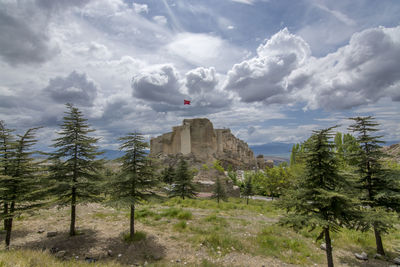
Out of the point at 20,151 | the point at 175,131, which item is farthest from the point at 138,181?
the point at 175,131

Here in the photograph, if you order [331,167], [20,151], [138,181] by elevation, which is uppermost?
[20,151]

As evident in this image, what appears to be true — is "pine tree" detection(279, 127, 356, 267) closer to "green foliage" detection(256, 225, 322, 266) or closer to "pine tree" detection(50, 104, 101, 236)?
"green foliage" detection(256, 225, 322, 266)

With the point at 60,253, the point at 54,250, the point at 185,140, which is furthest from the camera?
the point at 185,140

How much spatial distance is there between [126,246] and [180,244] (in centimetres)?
248

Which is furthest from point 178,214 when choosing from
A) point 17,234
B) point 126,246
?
point 17,234

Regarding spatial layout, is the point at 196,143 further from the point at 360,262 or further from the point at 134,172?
the point at 360,262

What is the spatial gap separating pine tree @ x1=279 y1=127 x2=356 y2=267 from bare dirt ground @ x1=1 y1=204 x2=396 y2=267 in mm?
2879

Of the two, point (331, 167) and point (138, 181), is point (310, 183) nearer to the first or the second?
point (331, 167)

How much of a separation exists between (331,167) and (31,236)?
14.4 meters

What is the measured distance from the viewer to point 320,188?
6781 millimetres

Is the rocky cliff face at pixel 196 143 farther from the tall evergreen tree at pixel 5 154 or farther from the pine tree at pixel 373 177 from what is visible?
the pine tree at pixel 373 177

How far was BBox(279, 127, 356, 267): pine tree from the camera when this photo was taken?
677 centimetres

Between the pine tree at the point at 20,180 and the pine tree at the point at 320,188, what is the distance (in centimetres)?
1049

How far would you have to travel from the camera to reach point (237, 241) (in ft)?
31.3
